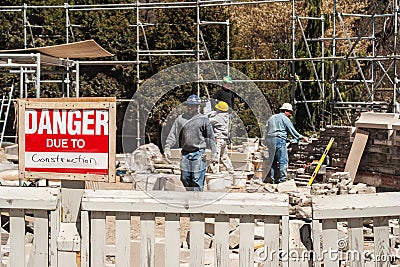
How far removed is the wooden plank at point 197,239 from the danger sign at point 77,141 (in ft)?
2.16

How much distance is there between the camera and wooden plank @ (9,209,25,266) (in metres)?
3.66

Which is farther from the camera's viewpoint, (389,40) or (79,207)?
(389,40)

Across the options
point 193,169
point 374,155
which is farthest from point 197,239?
point 374,155

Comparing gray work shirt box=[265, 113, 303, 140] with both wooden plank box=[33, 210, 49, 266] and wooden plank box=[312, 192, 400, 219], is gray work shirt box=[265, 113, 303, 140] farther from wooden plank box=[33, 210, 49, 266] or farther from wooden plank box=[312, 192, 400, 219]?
wooden plank box=[33, 210, 49, 266]

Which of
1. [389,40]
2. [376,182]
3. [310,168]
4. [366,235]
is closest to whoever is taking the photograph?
[366,235]

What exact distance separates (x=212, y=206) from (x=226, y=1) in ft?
40.4

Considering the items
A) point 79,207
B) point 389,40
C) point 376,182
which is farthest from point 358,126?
point 389,40

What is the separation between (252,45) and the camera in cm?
2214

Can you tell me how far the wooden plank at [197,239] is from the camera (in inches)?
139

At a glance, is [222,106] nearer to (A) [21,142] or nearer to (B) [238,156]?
(B) [238,156]

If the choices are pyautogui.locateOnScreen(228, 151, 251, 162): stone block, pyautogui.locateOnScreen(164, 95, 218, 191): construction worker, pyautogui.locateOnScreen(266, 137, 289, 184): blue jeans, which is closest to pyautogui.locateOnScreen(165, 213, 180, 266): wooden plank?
pyautogui.locateOnScreen(164, 95, 218, 191): construction worker

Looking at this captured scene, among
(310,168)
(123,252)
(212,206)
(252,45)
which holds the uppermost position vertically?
(252,45)

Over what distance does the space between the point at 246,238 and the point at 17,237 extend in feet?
3.70

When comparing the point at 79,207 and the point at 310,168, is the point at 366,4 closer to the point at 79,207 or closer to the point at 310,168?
the point at 310,168
